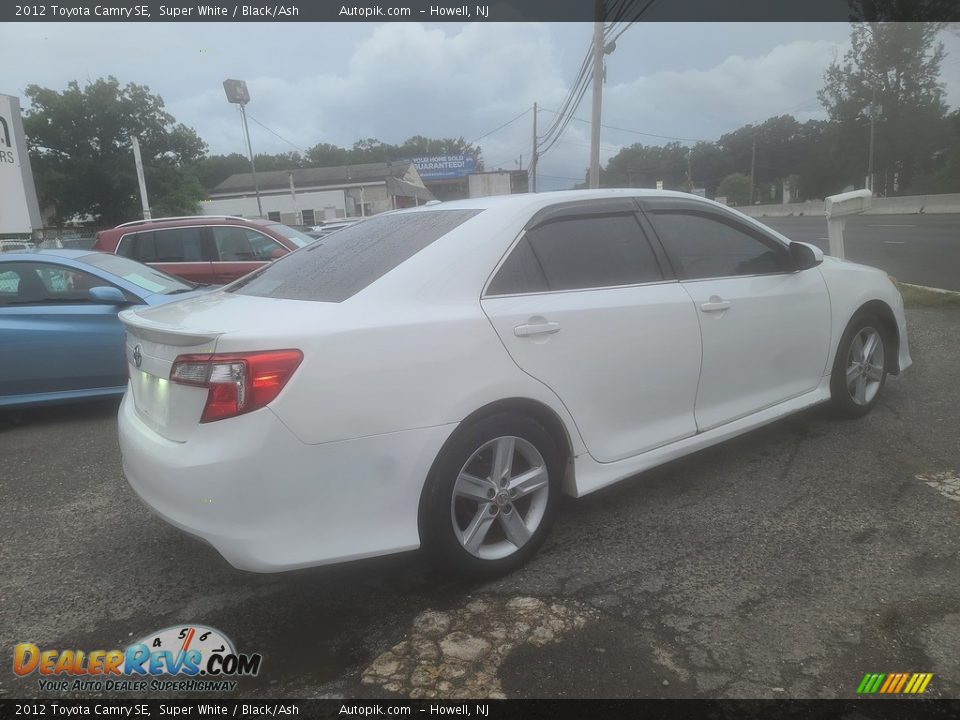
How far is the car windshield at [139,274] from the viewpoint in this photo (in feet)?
18.7

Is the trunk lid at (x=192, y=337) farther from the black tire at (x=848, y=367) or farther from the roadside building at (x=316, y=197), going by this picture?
the roadside building at (x=316, y=197)

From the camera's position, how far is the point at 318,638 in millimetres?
2463

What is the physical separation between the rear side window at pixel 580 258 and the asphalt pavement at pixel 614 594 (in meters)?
1.20

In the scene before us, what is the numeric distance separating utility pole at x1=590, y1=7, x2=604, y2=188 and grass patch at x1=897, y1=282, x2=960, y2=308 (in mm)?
9637

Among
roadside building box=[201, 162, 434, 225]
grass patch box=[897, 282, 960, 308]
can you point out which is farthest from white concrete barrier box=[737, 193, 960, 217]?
roadside building box=[201, 162, 434, 225]

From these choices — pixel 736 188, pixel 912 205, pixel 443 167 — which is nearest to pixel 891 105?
pixel 736 188

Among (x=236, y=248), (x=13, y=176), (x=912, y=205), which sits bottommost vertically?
(x=912, y=205)

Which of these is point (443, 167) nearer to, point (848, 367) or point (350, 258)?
point (848, 367)

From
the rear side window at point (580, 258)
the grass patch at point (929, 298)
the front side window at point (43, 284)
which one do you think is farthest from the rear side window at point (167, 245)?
the grass patch at point (929, 298)

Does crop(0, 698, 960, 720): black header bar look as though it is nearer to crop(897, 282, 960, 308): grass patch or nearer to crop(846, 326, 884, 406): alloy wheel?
crop(846, 326, 884, 406): alloy wheel

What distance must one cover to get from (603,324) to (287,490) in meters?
1.55

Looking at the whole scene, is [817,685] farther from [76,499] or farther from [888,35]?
[888,35]

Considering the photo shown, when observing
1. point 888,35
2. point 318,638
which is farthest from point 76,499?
point 888,35

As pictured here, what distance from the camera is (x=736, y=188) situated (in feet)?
212
